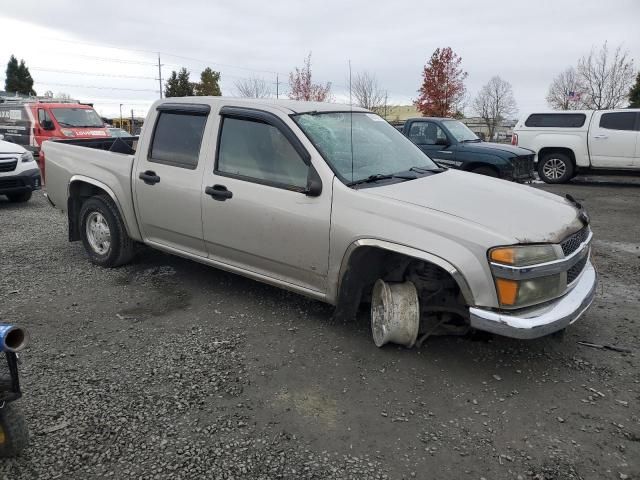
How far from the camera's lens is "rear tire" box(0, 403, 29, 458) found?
2.53 meters

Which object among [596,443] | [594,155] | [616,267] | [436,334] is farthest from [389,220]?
[594,155]

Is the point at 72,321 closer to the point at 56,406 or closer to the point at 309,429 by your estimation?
the point at 56,406

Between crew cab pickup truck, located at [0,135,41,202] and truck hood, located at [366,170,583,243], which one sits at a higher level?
truck hood, located at [366,170,583,243]

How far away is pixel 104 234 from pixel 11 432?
3321 millimetres

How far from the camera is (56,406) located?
121 inches

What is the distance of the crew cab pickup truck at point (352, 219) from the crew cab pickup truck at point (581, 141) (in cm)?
1030

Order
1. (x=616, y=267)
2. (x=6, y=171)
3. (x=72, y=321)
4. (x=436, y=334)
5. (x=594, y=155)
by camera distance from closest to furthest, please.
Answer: (x=436, y=334) → (x=72, y=321) → (x=616, y=267) → (x=6, y=171) → (x=594, y=155)

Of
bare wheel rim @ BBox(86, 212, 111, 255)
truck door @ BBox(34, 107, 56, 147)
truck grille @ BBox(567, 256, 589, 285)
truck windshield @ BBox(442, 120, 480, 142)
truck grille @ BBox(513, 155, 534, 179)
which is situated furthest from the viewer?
truck door @ BBox(34, 107, 56, 147)

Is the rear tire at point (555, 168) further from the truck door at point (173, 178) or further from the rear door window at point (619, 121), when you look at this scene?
the truck door at point (173, 178)

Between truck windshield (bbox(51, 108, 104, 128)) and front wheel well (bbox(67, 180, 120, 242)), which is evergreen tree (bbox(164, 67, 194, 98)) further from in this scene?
front wheel well (bbox(67, 180, 120, 242))

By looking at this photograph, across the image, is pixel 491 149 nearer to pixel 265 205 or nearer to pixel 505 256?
pixel 265 205

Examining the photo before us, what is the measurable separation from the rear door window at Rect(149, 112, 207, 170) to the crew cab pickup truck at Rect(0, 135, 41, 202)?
18.2 feet

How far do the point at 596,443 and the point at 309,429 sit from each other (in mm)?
1527

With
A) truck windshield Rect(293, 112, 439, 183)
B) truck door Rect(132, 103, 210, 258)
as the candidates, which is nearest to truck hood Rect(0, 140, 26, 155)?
truck door Rect(132, 103, 210, 258)
